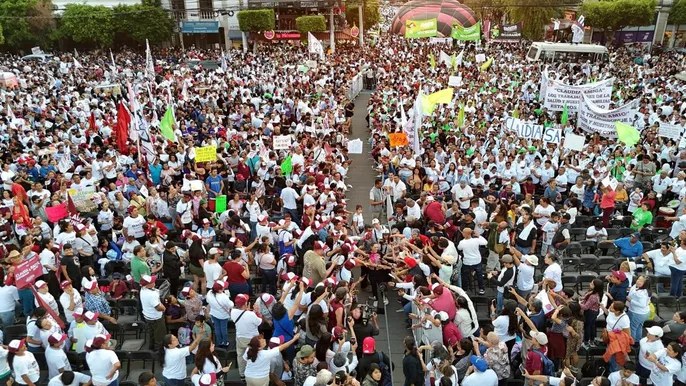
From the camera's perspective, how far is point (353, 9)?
56594 mm

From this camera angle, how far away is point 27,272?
7855 millimetres

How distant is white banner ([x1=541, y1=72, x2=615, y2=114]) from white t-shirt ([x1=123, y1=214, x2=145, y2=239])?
40.5ft

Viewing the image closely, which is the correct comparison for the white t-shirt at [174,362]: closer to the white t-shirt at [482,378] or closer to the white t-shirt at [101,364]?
the white t-shirt at [101,364]

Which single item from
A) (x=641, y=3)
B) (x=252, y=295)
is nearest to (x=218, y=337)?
(x=252, y=295)

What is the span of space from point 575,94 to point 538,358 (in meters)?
12.0

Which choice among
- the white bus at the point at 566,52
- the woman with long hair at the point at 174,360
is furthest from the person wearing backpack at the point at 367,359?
the white bus at the point at 566,52

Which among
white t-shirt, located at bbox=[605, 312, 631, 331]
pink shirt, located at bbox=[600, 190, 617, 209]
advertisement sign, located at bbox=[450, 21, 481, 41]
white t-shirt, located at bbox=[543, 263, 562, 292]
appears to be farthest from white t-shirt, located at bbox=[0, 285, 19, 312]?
advertisement sign, located at bbox=[450, 21, 481, 41]

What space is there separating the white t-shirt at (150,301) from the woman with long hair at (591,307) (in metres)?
5.92

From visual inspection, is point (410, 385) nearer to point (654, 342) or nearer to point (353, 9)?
point (654, 342)

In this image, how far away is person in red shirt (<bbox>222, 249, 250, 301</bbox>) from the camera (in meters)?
8.04

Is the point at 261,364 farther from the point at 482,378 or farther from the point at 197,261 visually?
the point at 197,261

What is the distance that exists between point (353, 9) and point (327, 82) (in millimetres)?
35476

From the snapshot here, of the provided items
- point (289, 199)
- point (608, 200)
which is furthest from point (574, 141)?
point (289, 199)

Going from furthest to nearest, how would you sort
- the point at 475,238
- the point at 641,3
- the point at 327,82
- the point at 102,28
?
the point at 102,28 < the point at 641,3 < the point at 327,82 < the point at 475,238
